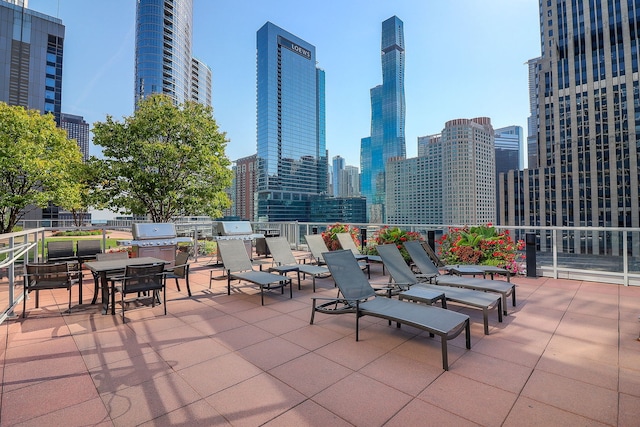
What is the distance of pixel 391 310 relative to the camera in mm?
3758

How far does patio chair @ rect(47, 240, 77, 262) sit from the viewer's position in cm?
732

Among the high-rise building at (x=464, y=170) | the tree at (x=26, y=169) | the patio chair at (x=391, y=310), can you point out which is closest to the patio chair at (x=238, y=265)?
the patio chair at (x=391, y=310)

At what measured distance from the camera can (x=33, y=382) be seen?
2.88m

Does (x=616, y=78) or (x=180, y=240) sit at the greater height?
(x=616, y=78)

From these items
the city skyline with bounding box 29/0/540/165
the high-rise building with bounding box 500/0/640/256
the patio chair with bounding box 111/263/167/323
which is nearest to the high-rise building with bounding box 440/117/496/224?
the high-rise building with bounding box 500/0/640/256

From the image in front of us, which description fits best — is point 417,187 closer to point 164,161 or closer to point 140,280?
point 164,161

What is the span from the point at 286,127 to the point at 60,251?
11729cm

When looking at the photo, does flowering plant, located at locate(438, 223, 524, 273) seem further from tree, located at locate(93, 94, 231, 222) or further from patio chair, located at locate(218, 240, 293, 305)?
tree, located at locate(93, 94, 231, 222)

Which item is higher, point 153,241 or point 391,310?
point 153,241

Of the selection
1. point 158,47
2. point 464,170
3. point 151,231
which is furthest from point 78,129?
point 464,170

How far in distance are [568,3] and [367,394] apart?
112 meters

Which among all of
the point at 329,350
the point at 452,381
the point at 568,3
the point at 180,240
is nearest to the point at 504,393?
the point at 452,381

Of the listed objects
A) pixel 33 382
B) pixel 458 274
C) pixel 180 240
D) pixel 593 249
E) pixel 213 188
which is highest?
pixel 213 188

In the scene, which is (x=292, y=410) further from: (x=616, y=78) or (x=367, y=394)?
(x=616, y=78)
